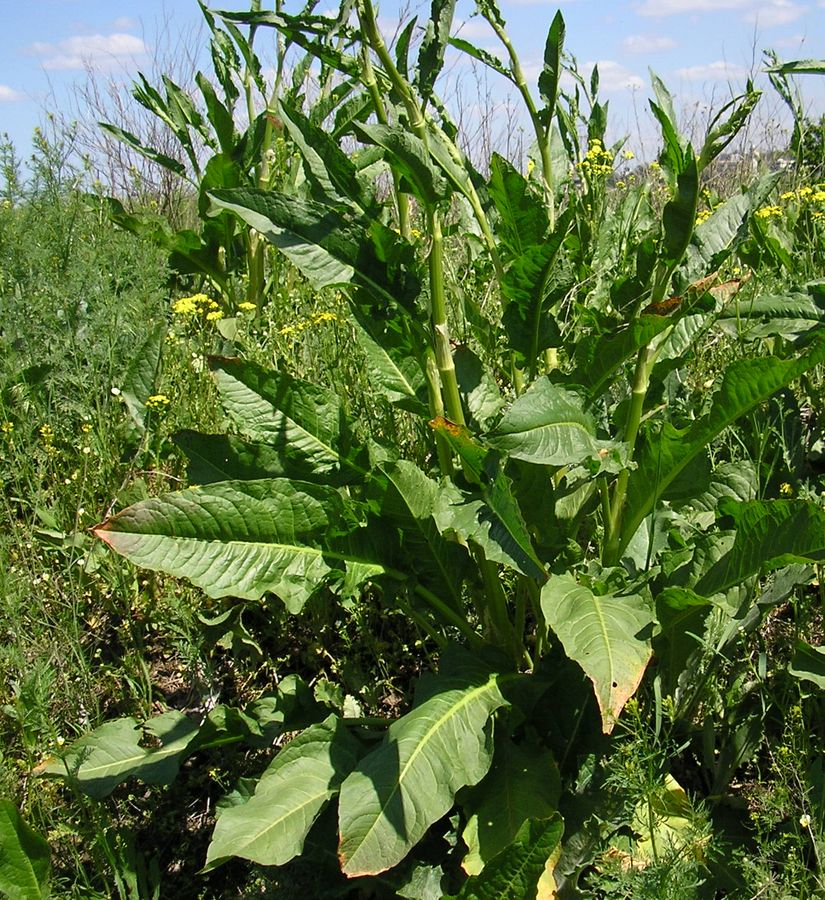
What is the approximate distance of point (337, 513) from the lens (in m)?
2.08

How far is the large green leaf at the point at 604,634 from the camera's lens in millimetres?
1680

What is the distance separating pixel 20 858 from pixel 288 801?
549 millimetres

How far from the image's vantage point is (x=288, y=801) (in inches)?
74.0

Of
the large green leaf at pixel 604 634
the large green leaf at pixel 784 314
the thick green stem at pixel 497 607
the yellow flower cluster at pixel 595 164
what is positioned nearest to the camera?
A: the large green leaf at pixel 604 634

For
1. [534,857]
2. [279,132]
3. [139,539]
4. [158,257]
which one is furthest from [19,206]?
[534,857]

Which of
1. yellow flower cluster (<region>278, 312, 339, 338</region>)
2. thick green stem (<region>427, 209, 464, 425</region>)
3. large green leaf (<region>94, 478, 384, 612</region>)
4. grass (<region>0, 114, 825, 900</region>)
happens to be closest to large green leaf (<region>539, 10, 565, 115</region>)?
thick green stem (<region>427, 209, 464, 425</region>)

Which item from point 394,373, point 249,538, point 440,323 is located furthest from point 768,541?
point 249,538

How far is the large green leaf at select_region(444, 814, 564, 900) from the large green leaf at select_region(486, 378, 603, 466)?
2.24ft

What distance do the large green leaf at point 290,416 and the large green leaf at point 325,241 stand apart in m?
0.36

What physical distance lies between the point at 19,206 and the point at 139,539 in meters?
3.54

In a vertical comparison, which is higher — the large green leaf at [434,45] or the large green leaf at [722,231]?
the large green leaf at [434,45]

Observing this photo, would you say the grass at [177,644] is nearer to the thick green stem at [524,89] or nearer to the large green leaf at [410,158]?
the thick green stem at [524,89]

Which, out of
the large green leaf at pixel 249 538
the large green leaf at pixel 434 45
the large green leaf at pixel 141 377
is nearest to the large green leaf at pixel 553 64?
the large green leaf at pixel 434 45

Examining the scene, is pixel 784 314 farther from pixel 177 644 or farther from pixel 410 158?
pixel 177 644
